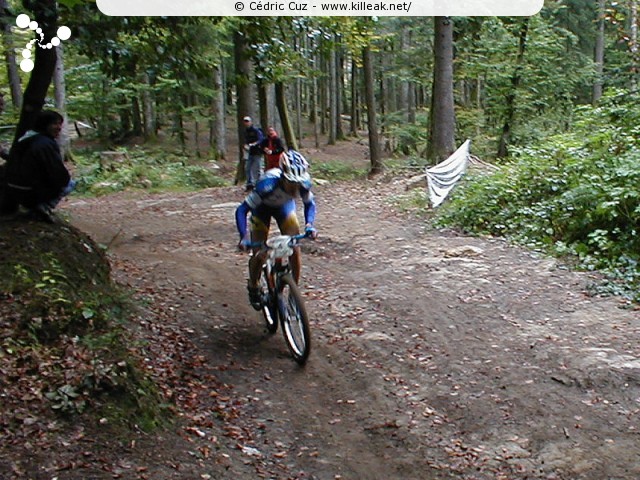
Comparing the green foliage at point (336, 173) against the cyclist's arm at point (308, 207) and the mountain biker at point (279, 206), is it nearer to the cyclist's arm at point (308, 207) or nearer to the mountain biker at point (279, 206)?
the mountain biker at point (279, 206)

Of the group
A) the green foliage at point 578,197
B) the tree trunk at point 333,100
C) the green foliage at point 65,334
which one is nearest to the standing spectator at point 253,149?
the green foliage at point 578,197

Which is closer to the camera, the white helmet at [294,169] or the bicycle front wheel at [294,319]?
the bicycle front wheel at [294,319]

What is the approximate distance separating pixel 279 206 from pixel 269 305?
3.45 ft

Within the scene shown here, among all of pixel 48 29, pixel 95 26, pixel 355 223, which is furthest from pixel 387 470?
pixel 355 223

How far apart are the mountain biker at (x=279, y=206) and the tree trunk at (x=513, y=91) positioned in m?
15.5

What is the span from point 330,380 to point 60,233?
3.23 m

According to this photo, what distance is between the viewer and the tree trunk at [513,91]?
784 inches

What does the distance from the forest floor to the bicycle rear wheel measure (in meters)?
0.15

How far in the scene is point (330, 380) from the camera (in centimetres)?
569

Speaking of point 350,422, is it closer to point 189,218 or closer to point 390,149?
point 189,218

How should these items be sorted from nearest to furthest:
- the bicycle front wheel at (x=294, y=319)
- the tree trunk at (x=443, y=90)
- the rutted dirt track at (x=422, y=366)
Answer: the rutted dirt track at (x=422, y=366)
the bicycle front wheel at (x=294, y=319)
the tree trunk at (x=443, y=90)

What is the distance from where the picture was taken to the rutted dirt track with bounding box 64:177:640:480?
14.4 feet

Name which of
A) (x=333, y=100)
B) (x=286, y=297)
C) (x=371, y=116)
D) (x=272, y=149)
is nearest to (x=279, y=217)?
(x=286, y=297)

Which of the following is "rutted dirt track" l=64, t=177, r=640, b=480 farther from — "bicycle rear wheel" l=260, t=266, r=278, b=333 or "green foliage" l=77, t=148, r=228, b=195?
"green foliage" l=77, t=148, r=228, b=195
